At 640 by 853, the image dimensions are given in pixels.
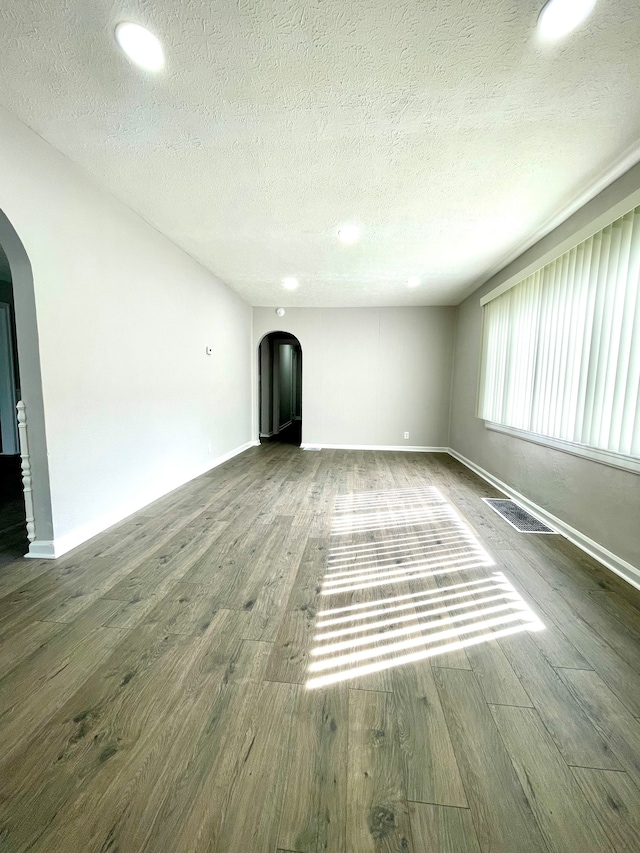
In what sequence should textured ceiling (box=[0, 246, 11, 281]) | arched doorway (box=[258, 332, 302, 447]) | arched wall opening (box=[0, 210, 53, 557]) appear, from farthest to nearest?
arched doorway (box=[258, 332, 302, 447]), textured ceiling (box=[0, 246, 11, 281]), arched wall opening (box=[0, 210, 53, 557])

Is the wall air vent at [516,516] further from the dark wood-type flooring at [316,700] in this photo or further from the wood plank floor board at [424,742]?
the wood plank floor board at [424,742]

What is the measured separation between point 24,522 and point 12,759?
2299mm

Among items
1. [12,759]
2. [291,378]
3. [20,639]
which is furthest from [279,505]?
[291,378]

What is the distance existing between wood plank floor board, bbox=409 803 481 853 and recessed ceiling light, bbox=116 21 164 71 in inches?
112

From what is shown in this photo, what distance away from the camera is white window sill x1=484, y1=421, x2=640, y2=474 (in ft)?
6.89

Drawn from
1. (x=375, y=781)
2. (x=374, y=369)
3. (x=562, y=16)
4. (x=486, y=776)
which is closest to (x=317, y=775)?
(x=375, y=781)

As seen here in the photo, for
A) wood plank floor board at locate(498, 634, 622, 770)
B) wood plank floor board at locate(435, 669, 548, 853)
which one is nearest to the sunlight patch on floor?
wood plank floor board at locate(498, 634, 622, 770)

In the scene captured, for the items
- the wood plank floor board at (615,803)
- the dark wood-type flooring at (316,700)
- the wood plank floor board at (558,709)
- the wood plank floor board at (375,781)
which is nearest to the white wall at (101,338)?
the dark wood-type flooring at (316,700)

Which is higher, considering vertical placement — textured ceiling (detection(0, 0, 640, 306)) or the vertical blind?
→ textured ceiling (detection(0, 0, 640, 306))

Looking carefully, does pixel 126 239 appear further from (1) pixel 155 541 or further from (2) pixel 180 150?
(1) pixel 155 541

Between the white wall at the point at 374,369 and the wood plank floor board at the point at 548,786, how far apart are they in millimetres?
5371

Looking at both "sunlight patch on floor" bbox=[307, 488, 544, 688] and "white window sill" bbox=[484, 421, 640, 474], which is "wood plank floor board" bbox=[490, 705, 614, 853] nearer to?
"sunlight patch on floor" bbox=[307, 488, 544, 688]

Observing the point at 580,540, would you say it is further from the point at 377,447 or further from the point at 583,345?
the point at 377,447

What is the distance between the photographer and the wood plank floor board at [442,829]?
84cm
